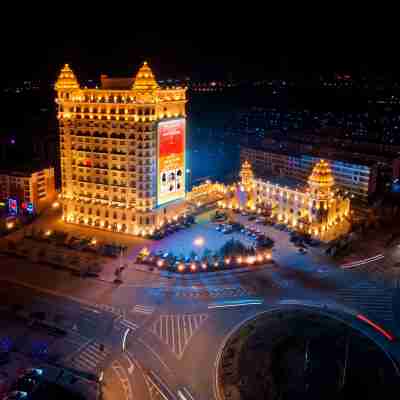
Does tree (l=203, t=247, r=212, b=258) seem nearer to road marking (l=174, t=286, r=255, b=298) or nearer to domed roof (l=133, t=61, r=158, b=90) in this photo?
road marking (l=174, t=286, r=255, b=298)

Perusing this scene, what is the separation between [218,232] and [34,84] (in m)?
71.2

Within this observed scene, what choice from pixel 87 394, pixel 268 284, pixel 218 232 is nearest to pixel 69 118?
pixel 218 232

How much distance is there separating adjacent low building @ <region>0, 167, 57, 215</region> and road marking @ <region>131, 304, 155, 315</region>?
146 feet

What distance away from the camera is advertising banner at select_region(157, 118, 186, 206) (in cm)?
8263

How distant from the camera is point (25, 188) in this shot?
95312 millimetres

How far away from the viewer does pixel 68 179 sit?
3469 inches

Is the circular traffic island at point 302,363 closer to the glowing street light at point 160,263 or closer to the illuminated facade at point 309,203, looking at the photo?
the glowing street light at point 160,263

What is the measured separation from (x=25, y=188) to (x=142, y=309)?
167 feet

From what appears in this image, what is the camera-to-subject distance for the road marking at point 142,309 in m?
56.6

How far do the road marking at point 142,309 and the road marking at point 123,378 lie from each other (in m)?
10.2

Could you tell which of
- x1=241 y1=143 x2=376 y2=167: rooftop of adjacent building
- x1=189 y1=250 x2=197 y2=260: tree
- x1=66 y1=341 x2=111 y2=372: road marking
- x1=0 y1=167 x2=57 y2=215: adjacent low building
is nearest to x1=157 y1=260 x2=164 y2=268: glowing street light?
x1=189 y1=250 x2=197 y2=260: tree

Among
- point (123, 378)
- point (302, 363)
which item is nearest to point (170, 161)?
point (123, 378)

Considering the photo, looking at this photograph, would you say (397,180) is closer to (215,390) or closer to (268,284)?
(268,284)

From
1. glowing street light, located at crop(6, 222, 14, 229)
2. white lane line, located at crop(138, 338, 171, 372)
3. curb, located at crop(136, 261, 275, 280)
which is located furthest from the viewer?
glowing street light, located at crop(6, 222, 14, 229)
